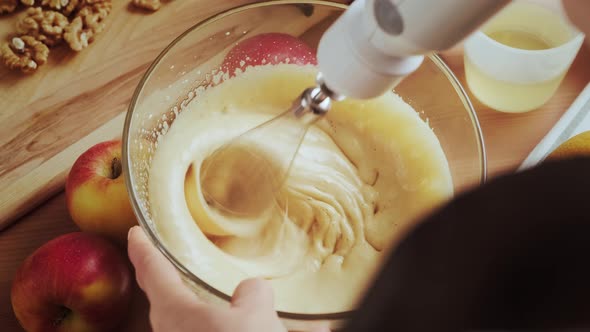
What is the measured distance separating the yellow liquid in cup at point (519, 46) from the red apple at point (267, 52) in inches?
8.9

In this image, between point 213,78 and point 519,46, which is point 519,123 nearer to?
point 519,46

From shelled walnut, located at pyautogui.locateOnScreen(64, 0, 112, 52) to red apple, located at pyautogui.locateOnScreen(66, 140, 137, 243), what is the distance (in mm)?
171

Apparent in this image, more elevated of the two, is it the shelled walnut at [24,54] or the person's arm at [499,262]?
the person's arm at [499,262]

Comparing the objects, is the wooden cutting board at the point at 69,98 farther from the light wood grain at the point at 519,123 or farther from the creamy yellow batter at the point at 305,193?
the light wood grain at the point at 519,123

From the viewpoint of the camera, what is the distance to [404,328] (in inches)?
8.4

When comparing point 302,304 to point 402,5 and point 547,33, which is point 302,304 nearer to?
point 402,5

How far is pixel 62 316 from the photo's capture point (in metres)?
0.70

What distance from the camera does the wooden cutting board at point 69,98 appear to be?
2.58 ft

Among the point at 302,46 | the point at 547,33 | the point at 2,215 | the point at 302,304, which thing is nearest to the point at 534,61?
the point at 547,33

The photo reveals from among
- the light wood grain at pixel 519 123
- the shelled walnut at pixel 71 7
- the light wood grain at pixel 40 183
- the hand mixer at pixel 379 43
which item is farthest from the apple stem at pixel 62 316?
the light wood grain at pixel 519 123

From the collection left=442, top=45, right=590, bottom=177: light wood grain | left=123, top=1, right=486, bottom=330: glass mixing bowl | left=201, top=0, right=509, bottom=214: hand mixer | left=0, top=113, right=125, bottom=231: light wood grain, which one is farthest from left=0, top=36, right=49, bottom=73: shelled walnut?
left=442, top=45, right=590, bottom=177: light wood grain

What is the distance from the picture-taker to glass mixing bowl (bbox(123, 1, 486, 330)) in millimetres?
682

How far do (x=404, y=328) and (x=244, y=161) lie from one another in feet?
1.73

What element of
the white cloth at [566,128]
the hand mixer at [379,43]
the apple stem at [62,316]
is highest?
the hand mixer at [379,43]
